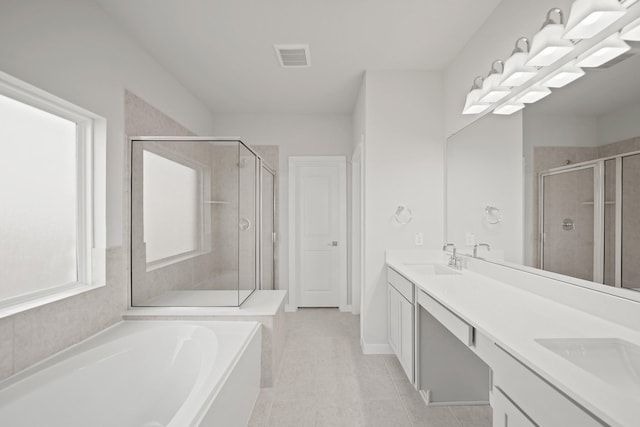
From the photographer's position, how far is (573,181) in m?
1.49

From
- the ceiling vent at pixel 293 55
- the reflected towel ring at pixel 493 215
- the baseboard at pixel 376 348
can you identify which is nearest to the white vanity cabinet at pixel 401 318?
the baseboard at pixel 376 348

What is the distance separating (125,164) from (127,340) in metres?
1.23

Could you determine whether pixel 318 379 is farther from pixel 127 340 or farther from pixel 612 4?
pixel 612 4

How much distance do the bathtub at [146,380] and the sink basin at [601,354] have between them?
4.43ft

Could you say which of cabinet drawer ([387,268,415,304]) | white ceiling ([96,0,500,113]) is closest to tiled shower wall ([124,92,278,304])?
white ceiling ([96,0,500,113])

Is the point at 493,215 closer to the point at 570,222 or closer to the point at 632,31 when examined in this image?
the point at 570,222

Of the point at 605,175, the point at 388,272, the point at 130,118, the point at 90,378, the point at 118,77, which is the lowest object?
the point at 90,378

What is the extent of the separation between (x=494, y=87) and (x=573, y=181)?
86 centimetres

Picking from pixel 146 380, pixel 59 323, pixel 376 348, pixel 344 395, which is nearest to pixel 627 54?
pixel 344 395

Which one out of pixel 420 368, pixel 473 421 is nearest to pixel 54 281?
pixel 420 368

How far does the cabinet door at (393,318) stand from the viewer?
8.46ft

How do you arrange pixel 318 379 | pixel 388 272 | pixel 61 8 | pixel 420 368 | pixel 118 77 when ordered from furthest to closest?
pixel 388 272
pixel 318 379
pixel 118 77
pixel 420 368
pixel 61 8

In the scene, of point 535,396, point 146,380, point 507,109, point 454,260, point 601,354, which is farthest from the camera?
point 454,260

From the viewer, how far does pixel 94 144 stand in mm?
2109
